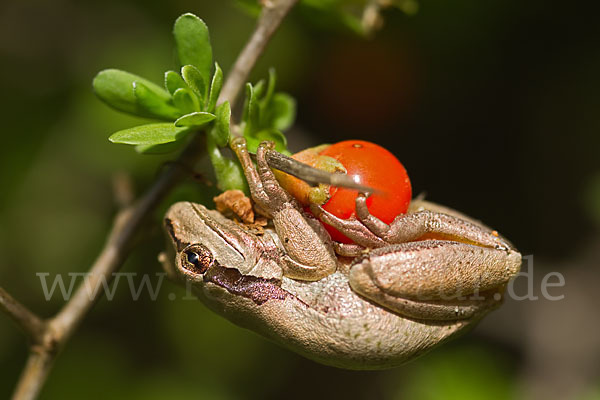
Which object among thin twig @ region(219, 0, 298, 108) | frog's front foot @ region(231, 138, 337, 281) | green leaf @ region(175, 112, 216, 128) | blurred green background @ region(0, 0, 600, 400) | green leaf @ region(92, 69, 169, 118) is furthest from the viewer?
blurred green background @ region(0, 0, 600, 400)

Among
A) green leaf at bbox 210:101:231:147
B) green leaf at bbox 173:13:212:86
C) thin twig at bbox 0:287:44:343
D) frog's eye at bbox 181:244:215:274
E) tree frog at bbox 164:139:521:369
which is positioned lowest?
thin twig at bbox 0:287:44:343

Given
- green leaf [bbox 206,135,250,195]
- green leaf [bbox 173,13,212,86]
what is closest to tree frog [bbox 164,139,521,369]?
green leaf [bbox 206,135,250,195]

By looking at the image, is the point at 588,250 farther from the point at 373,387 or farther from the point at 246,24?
the point at 246,24

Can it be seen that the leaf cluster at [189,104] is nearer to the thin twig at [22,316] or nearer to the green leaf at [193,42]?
the green leaf at [193,42]

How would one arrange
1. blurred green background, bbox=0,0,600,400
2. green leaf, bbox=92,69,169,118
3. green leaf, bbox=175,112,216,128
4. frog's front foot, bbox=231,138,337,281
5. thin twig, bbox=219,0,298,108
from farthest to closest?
blurred green background, bbox=0,0,600,400 < thin twig, bbox=219,0,298,108 < green leaf, bbox=92,69,169,118 < frog's front foot, bbox=231,138,337,281 < green leaf, bbox=175,112,216,128

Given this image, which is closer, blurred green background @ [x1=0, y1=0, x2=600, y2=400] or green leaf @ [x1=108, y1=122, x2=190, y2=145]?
green leaf @ [x1=108, y1=122, x2=190, y2=145]

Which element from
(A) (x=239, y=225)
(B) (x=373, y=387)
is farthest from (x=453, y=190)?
(A) (x=239, y=225)

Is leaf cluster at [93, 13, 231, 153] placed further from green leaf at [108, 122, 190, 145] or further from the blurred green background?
the blurred green background

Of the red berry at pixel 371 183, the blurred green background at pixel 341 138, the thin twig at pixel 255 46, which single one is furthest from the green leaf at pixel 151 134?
the blurred green background at pixel 341 138
